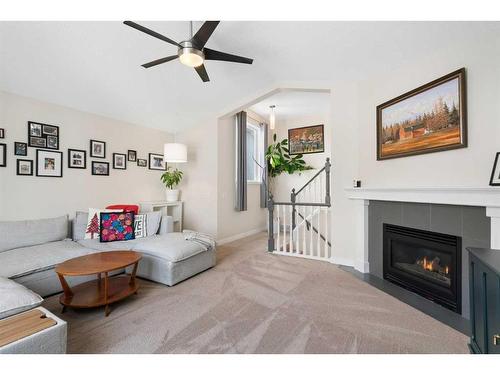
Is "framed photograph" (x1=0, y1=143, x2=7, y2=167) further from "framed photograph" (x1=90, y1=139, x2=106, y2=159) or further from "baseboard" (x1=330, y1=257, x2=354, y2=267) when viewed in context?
"baseboard" (x1=330, y1=257, x2=354, y2=267)

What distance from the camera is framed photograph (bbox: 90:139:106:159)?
3.60 meters

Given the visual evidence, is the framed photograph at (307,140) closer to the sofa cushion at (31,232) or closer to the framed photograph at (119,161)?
the framed photograph at (119,161)

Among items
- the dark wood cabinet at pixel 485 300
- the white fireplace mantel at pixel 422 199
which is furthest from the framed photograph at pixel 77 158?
the dark wood cabinet at pixel 485 300

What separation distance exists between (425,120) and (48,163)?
476 cm

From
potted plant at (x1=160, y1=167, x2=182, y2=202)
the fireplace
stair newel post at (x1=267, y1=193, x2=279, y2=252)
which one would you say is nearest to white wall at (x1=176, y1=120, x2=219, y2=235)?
potted plant at (x1=160, y1=167, x2=182, y2=202)

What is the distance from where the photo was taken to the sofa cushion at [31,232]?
258 cm

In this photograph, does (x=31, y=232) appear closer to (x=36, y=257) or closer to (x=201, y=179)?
(x=36, y=257)

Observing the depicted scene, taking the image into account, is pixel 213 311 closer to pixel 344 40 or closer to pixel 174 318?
pixel 174 318

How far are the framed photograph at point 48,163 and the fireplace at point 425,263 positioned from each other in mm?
4543

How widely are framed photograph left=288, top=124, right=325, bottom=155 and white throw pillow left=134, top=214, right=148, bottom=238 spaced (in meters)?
4.31

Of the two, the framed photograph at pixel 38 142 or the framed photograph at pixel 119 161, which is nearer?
the framed photograph at pixel 38 142

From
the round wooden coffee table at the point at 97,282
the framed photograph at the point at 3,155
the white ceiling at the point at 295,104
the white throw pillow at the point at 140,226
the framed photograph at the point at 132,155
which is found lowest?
the round wooden coffee table at the point at 97,282

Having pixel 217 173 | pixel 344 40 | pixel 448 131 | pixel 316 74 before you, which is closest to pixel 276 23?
pixel 344 40
